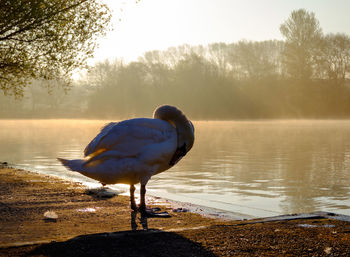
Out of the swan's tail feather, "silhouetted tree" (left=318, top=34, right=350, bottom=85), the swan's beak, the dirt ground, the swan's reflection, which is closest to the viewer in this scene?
the dirt ground

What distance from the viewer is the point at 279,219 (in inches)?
295

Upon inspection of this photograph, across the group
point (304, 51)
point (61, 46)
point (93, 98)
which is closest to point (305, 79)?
point (304, 51)

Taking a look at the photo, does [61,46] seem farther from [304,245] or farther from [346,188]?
[304,245]

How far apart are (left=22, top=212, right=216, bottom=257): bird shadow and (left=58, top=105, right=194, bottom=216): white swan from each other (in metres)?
1.43

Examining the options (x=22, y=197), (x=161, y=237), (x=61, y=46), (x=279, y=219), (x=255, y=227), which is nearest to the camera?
(x=161, y=237)

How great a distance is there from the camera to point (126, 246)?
18.9 feet

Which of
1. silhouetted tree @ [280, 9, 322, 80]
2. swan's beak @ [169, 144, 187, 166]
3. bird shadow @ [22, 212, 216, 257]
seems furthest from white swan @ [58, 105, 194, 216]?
silhouetted tree @ [280, 9, 322, 80]

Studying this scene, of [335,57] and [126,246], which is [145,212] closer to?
[126,246]

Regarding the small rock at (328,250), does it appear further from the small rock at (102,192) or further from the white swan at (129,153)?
the small rock at (102,192)

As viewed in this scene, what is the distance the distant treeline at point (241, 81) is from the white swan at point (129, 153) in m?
71.6

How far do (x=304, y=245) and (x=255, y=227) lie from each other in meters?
1.14

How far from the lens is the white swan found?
24.8 feet

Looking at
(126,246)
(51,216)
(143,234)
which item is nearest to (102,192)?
(51,216)

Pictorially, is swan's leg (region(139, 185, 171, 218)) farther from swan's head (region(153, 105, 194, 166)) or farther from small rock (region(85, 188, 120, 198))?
small rock (region(85, 188, 120, 198))
